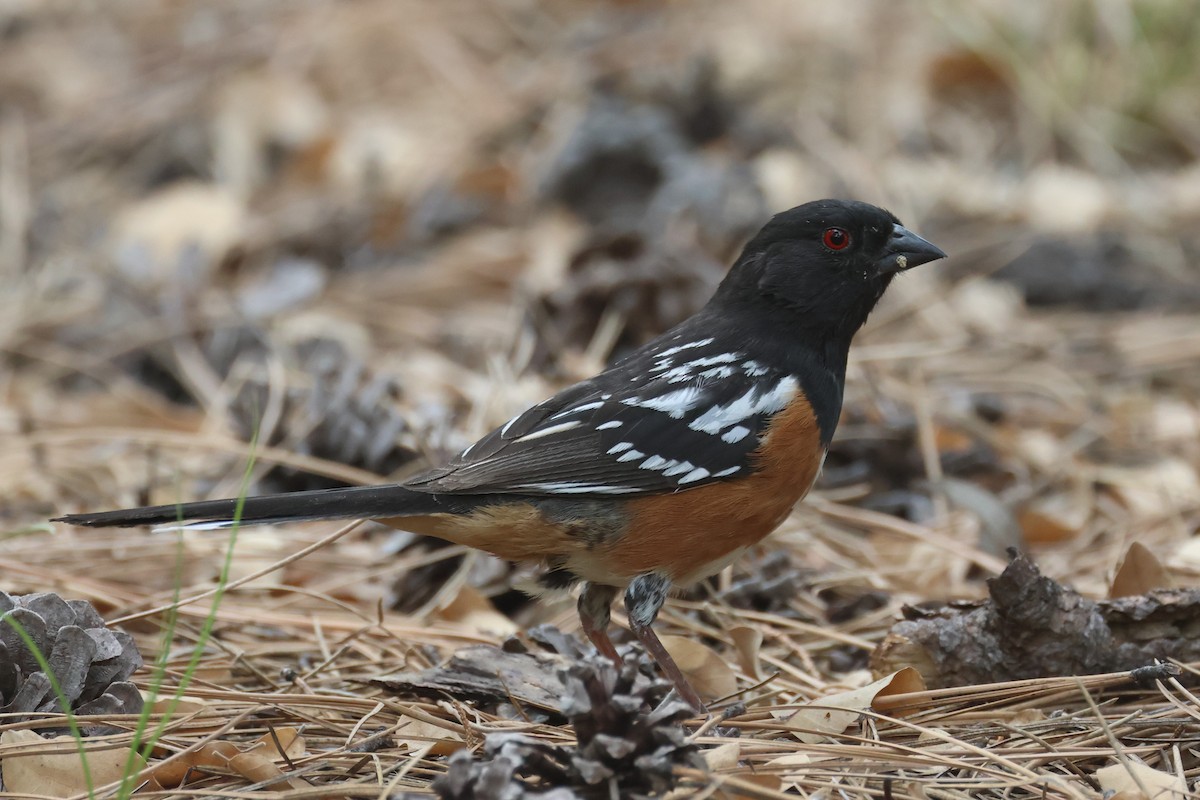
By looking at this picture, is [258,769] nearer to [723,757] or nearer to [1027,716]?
[723,757]

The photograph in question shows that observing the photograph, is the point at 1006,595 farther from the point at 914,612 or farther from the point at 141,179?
the point at 141,179

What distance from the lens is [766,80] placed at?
6719 millimetres

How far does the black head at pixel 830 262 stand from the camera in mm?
3115

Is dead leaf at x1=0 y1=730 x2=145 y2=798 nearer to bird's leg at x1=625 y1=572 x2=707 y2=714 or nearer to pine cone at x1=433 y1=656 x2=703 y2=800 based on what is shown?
pine cone at x1=433 y1=656 x2=703 y2=800

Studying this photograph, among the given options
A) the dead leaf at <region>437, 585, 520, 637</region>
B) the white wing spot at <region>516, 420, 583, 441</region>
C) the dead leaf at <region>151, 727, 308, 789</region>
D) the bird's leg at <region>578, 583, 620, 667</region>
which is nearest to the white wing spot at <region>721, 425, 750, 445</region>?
the white wing spot at <region>516, 420, 583, 441</region>

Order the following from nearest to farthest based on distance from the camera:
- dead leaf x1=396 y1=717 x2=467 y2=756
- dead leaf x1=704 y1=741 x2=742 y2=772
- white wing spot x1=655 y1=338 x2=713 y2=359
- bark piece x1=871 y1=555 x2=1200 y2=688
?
1. dead leaf x1=704 y1=741 x2=742 y2=772
2. dead leaf x1=396 y1=717 x2=467 y2=756
3. bark piece x1=871 y1=555 x2=1200 y2=688
4. white wing spot x1=655 y1=338 x2=713 y2=359

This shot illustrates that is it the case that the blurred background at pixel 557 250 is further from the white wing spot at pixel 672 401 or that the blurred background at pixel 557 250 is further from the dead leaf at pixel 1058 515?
the white wing spot at pixel 672 401

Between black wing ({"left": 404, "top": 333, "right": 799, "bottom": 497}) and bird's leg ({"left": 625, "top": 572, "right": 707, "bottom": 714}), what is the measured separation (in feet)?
0.68

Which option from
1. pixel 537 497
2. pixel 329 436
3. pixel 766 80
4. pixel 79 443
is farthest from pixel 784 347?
pixel 766 80

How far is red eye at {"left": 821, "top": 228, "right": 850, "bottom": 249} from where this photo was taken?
3.13m

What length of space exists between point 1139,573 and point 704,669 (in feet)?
3.27

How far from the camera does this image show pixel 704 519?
2770 millimetres

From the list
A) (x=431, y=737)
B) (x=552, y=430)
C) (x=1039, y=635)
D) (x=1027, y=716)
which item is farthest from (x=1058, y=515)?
(x=431, y=737)

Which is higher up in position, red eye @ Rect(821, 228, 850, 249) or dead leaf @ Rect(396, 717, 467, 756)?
red eye @ Rect(821, 228, 850, 249)
